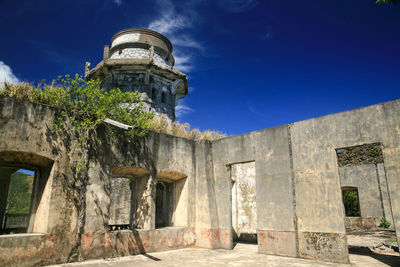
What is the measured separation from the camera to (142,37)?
14.7 m

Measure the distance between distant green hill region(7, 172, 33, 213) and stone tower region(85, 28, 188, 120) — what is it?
1408 centimetres

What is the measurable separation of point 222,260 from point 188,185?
120 inches

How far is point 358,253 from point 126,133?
747 cm

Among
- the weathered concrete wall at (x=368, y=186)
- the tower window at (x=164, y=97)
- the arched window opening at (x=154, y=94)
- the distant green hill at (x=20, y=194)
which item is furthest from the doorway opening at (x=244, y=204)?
the distant green hill at (x=20, y=194)

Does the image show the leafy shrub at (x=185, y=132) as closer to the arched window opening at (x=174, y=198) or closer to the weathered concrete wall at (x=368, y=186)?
the arched window opening at (x=174, y=198)

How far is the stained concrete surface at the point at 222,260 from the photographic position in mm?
6496

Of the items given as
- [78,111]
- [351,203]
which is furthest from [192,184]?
[351,203]

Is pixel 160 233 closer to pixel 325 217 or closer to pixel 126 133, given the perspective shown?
pixel 126 133

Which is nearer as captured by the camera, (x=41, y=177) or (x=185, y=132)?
(x=41, y=177)

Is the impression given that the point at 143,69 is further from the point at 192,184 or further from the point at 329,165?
the point at 329,165

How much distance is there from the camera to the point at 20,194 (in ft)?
79.5

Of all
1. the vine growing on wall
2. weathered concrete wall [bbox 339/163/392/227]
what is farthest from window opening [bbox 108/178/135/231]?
weathered concrete wall [bbox 339/163/392/227]

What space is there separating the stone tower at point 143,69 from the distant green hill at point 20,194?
1408cm

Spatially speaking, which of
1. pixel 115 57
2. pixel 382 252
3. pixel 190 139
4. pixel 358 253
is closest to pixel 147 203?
pixel 190 139
